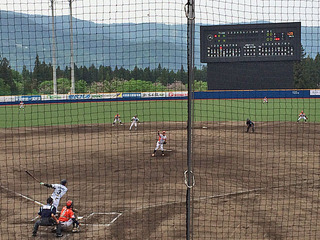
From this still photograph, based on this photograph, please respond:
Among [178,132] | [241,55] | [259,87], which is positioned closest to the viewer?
[178,132]

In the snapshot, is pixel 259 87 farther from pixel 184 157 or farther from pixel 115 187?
pixel 115 187

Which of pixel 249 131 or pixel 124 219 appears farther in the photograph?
pixel 249 131

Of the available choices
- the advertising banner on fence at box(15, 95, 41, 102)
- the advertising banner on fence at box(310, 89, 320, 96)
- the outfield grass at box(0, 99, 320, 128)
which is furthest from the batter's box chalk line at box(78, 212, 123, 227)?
the advertising banner on fence at box(310, 89, 320, 96)

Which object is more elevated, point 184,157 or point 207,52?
point 207,52

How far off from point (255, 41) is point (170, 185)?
2334cm

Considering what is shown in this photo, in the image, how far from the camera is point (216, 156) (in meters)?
18.0

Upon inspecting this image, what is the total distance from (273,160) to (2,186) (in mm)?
11628

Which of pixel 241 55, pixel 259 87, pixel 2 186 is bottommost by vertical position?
pixel 2 186

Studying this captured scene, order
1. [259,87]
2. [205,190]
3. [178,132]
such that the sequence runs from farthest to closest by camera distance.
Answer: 1. [259,87]
2. [178,132]
3. [205,190]

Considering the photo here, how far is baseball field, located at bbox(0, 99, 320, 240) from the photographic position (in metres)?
8.92

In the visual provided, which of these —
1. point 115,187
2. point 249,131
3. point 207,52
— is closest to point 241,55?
point 207,52

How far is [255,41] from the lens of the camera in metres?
32.5

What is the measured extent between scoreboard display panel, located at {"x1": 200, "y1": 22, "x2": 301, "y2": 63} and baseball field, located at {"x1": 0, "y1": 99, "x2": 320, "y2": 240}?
1030cm

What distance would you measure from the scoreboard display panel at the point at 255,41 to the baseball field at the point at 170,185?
10.3 m
